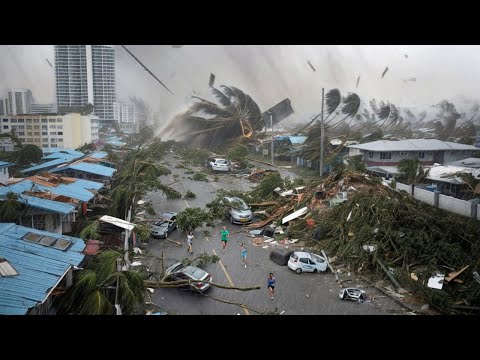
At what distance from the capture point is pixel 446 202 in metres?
5.55

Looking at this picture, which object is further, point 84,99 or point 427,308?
point 84,99

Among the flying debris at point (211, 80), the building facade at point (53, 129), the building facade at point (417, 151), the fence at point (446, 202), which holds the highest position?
the flying debris at point (211, 80)

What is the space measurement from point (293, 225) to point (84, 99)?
10.7ft

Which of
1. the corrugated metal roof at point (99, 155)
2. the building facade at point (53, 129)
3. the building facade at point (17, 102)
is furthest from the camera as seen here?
the corrugated metal roof at point (99, 155)

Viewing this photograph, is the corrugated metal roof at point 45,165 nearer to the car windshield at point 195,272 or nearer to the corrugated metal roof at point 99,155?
the corrugated metal roof at point 99,155

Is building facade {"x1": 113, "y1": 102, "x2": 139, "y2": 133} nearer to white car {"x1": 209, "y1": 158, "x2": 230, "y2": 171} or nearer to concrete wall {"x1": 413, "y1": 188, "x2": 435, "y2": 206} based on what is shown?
white car {"x1": 209, "y1": 158, "x2": 230, "y2": 171}

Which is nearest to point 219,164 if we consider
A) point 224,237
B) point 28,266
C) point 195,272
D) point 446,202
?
point 224,237

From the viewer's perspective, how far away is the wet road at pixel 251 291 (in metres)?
4.30

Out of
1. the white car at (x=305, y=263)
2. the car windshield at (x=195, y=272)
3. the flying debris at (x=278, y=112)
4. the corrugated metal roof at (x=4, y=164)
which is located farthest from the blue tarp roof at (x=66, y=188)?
the white car at (x=305, y=263)

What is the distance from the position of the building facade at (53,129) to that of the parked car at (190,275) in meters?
2.13

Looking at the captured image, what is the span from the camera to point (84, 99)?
539cm
